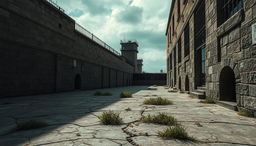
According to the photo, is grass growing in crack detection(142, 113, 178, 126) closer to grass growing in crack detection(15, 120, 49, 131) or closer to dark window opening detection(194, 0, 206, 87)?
grass growing in crack detection(15, 120, 49, 131)

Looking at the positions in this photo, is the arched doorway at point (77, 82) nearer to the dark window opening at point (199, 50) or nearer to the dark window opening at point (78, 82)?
the dark window opening at point (78, 82)

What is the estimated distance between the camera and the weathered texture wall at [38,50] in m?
8.06

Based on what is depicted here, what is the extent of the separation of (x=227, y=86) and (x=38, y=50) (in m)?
9.67

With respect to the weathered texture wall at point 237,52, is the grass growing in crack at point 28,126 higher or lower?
lower

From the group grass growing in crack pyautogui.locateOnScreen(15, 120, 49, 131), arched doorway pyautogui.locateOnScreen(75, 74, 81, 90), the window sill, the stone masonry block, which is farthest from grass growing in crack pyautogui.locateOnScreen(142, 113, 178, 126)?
arched doorway pyautogui.locateOnScreen(75, 74, 81, 90)

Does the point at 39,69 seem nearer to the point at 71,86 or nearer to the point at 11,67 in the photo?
the point at 11,67

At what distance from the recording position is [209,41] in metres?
6.44

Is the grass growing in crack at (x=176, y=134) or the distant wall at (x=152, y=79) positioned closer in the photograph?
the grass growing in crack at (x=176, y=134)

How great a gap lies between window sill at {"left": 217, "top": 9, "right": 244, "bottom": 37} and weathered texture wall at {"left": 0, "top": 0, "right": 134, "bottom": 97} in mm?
8870

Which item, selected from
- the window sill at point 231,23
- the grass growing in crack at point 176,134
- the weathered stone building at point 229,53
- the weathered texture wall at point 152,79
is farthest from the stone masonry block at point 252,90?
the weathered texture wall at point 152,79

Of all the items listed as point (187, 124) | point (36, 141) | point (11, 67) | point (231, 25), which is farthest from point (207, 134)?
point (11, 67)

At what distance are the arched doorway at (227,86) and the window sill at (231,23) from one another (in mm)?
1250

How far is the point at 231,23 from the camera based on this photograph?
4.64 m

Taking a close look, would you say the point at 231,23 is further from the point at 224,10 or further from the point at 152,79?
the point at 152,79
